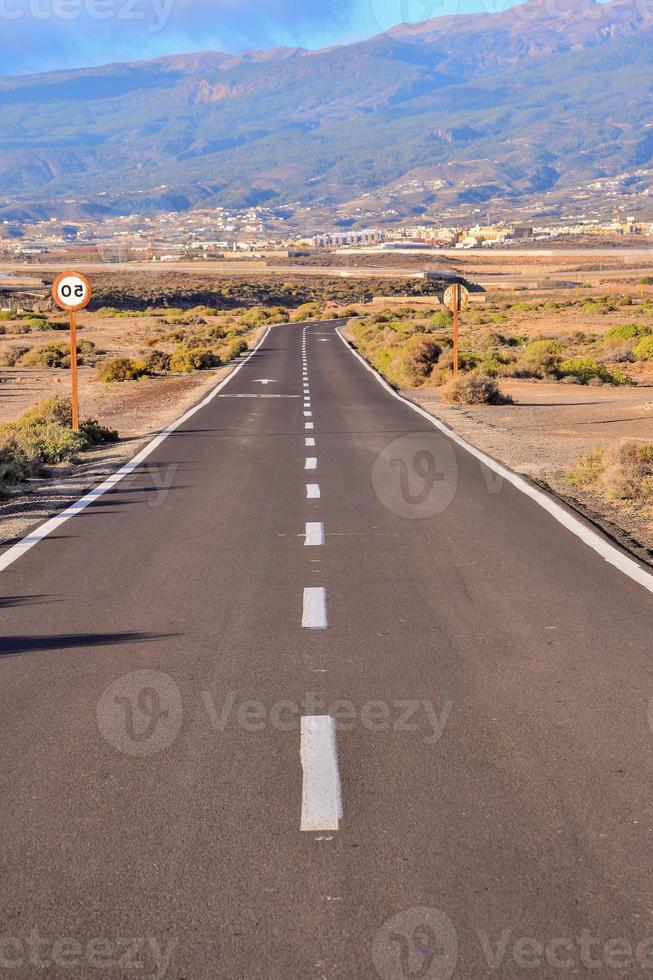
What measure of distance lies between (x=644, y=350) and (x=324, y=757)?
40.3 meters

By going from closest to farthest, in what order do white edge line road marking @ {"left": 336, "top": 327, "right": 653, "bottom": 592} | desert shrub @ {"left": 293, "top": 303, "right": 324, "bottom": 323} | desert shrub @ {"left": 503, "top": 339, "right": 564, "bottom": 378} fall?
1. white edge line road marking @ {"left": 336, "top": 327, "right": 653, "bottom": 592}
2. desert shrub @ {"left": 503, "top": 339, "right": 564, "bottom": 378}
3. desert shrub @ {"left": 293, "top": 303, "right": 324, "bottom": 323}

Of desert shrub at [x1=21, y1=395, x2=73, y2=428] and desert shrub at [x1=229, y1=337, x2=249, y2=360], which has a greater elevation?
desert shrub at [x1=21, y1=395, x2=73, y2=428]

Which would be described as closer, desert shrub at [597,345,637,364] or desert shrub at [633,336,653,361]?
desert shrub at [597,345,637,364]

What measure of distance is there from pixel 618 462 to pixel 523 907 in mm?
10516

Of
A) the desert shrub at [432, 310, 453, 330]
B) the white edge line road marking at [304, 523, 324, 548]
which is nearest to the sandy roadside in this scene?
the white edge line road marking at [304, 523, 324, 548]

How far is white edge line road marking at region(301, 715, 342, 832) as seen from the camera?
4.83 m

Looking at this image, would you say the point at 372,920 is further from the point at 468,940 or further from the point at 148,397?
the point at 148,397

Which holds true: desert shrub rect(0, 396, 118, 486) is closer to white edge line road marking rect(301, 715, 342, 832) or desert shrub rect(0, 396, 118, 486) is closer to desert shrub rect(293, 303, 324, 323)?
white edge line road marking rect(301, 715, 342, 832)

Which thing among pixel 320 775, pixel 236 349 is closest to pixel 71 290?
pixel 320 775

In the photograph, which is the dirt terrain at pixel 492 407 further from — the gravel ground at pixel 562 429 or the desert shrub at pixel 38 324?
the desert shrub at pixel 38 324

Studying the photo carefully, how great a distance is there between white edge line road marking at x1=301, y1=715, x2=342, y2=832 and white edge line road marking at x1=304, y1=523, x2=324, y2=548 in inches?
191

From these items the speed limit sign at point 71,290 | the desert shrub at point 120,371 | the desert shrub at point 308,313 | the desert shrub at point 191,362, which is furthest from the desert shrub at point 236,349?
the desert shrub at point 308,313

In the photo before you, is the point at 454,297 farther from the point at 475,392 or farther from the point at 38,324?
the point at 38,324

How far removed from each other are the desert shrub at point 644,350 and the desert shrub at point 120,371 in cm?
1740
